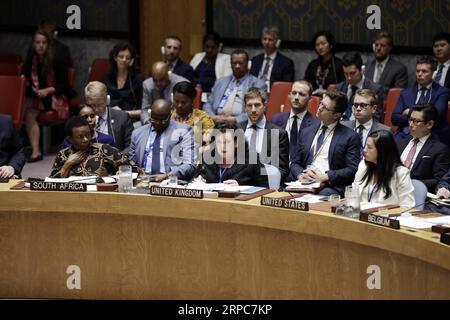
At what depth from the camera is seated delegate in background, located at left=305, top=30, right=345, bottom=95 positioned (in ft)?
28.1

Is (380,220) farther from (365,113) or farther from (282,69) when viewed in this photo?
(282,69)

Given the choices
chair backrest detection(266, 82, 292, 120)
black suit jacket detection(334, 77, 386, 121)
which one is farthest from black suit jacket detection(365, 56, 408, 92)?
chair backrest detection(266, 82, 292, 120)

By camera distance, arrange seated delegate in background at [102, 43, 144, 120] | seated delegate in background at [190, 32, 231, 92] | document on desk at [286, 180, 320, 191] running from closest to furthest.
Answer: document on desk at [286, 180, 320, 191] → seated delegate in background at [102, 43, 144, 120] → seated delegate in background at [190, 32, 231, 92]

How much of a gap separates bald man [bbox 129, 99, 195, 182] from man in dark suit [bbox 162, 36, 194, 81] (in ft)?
7.05

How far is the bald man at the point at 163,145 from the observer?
6.81 m

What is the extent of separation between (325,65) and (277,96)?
1.89 feet

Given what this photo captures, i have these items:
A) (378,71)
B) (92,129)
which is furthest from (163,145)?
(378,71)

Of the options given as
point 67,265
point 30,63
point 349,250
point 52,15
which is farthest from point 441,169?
point 52,15

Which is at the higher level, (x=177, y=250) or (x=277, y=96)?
(x=277, y=96)

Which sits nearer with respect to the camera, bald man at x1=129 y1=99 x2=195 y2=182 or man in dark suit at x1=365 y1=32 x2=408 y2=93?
bald man at x1=129 y1=99 x2=195 y2=182

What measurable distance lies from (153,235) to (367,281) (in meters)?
1.41

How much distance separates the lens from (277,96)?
841cm

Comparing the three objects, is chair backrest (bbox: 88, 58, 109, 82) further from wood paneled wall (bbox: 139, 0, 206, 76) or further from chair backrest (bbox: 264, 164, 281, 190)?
chair backrest (bbox: 264, 164, 281, 190)

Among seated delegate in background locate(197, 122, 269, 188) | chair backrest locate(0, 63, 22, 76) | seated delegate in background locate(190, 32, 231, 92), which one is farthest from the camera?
chair backrest locate(0, 63, 22, 76)
